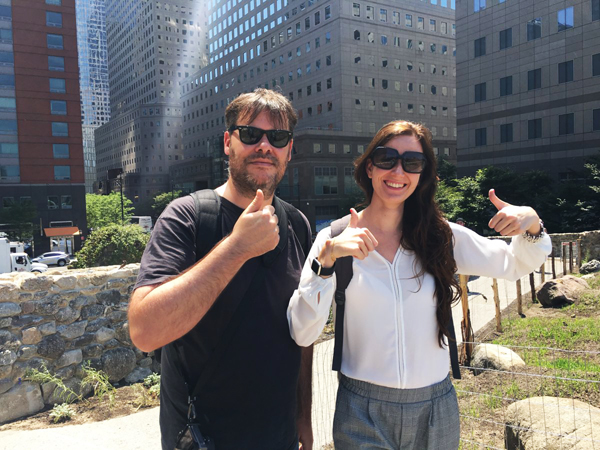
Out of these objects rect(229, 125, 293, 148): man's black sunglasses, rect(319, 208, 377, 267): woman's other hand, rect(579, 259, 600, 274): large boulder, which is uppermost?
rect(229, 125, 293, 148): man's black sunglasses

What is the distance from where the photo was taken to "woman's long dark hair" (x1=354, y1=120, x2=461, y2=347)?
8.40 feet

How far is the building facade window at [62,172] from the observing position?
58.1m

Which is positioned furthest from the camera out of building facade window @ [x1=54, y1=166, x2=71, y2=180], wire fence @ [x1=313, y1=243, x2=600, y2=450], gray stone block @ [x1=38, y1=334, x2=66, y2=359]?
building facade window @ [x1=54, y1=166, x2=71, y2=180]

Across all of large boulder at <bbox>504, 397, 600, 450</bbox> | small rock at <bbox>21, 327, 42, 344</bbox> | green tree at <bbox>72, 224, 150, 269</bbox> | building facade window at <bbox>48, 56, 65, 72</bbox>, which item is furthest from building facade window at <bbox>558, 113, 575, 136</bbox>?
building facade window at <bbox>48, 56, 65, 72</bbox>

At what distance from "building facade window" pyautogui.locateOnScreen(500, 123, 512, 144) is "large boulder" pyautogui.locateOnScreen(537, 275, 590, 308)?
1577 inches

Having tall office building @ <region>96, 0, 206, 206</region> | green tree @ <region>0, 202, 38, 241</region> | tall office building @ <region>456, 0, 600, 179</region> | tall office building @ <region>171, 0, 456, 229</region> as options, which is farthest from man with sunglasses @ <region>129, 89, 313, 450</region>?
tall office building @ <region>96, 0, 206, 206</region>

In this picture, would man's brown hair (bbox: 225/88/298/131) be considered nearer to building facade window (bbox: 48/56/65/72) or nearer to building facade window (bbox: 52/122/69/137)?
building facade window (bbox: 52/122/69/137)

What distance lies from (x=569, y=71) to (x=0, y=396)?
48.5m

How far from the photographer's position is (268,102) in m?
2.45

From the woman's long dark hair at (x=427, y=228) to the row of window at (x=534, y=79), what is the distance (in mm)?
46353

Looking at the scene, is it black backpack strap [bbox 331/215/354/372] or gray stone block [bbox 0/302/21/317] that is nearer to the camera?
black backpack strap [bbox 331/215/354/372]

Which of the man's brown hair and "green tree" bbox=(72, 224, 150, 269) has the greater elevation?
the man's brown hair

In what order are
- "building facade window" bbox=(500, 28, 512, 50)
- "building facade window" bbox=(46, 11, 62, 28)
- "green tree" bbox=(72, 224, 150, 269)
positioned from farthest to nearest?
"building facade window" bbox=(46, 11, 62, 28) → "building facade window" bbox=(500, 28, 512, 50) → "green tree" bbox=(72, 224, 150, 269)

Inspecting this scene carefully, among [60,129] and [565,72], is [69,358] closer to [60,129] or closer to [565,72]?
[565,72]
